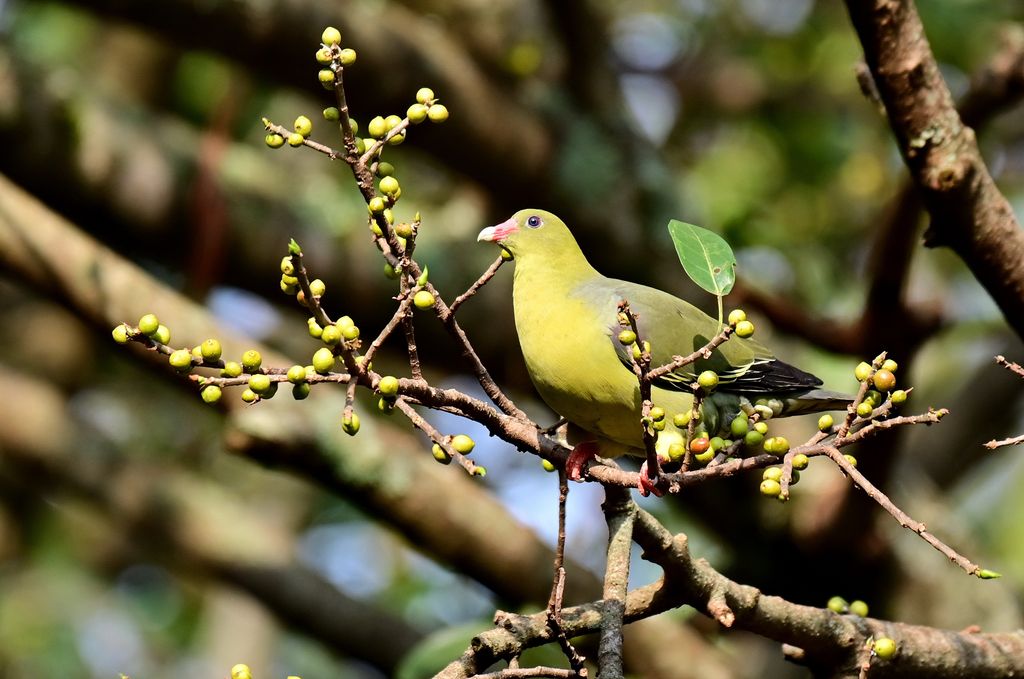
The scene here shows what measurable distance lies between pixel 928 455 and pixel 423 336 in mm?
2316

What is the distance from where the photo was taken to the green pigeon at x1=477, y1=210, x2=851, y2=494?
6.29 feet

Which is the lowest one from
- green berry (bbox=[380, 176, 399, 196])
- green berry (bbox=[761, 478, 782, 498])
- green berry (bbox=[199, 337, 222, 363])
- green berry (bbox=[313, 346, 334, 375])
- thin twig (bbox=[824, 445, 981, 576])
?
green berry (bbox=[199, 337, 222, 363])

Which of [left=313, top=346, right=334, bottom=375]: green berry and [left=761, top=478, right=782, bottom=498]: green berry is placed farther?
[left=761, top=478, right=782, bottom=498]: green berry

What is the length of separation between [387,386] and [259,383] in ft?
0.48

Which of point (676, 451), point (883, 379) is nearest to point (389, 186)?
point (676, 451)

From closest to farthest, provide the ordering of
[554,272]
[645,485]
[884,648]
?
[645,485] → [884,648] → [554,272]

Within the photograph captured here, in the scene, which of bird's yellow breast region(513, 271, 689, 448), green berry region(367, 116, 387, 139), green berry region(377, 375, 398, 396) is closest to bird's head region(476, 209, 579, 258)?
bird's yellow breast region(513, 271, 689, 448)

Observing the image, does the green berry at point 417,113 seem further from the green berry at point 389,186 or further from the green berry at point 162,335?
the green berry at point 162,335

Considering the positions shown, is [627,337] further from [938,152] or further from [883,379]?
[938,152]

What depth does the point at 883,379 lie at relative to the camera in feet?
4.87

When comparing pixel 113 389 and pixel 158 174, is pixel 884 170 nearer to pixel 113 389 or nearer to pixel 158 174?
pixel 158 174

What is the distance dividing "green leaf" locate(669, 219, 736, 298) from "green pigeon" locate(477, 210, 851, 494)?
0.93ft

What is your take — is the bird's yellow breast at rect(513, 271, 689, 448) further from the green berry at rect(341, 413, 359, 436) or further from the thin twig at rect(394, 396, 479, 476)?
the green berry at rect(341, 413, 359, 436)

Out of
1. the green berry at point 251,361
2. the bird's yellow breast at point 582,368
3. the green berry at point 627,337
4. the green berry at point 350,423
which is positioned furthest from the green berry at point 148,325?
→ the bird's yellow breast at point 582,368
